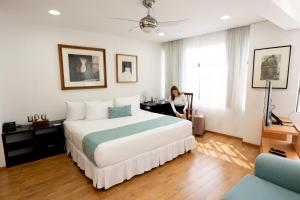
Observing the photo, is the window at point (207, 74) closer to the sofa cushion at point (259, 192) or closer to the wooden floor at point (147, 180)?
the wooden floor at point (147, 180)

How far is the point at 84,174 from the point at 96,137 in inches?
28.7

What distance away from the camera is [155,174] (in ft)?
8.54

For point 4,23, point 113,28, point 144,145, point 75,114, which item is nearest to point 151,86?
point 113,28

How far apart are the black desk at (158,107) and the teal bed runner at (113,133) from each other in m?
1.34

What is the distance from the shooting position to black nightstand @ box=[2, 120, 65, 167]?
9.42 ft

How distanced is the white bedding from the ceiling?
1885mm

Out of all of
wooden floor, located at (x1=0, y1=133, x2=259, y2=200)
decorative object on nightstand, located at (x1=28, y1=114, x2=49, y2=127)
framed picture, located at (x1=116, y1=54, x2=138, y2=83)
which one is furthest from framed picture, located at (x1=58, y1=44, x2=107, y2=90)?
wooden floor, located at (x1=0, y1=133, x2=259, y2=200)

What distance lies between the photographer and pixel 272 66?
3.11 metres

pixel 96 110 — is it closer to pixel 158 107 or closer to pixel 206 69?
pixel 158 107

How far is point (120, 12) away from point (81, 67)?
1.65 metres

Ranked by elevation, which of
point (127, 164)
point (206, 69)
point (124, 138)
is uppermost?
point (206, 69)

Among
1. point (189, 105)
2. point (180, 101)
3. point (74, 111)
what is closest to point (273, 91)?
point (189, 105)

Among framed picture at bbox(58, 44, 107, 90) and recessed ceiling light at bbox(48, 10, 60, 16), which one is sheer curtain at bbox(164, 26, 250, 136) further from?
recessed ceiling light at bbox(48, 10, 60, 16)

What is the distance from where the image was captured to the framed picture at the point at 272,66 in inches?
117
